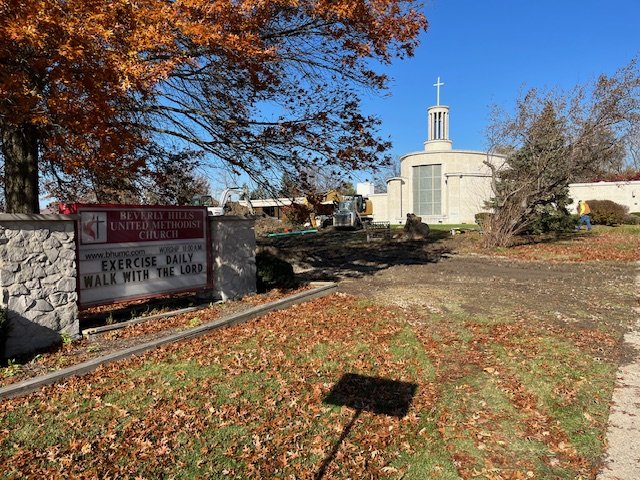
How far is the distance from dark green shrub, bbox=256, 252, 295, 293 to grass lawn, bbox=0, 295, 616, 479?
304cm

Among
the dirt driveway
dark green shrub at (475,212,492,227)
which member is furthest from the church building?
the dirt driveway

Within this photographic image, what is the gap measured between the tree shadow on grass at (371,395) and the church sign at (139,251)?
3567mm

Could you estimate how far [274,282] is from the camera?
973 centimetres

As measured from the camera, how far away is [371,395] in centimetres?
487

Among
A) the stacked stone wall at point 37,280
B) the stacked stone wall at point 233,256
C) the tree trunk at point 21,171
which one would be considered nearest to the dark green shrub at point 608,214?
the stacked stone wall at point 233,256

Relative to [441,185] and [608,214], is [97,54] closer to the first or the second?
[608,214]

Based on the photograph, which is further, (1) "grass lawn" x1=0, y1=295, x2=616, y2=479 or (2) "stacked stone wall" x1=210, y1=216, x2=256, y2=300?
(2) "stacked stone wall" x1=210, y1=216, x2=256, y2=300

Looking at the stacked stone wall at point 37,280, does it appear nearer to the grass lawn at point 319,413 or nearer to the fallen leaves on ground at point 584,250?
the grass lawn at point 319,413

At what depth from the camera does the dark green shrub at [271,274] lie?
9.59m

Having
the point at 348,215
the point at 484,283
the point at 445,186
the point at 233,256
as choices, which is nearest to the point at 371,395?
the point at 233,256

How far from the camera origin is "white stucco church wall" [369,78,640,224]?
38.6m

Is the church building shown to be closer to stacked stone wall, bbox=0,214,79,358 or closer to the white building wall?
the white building wall

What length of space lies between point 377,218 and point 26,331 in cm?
4335

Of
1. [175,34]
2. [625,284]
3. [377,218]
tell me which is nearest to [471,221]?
[377,218]
